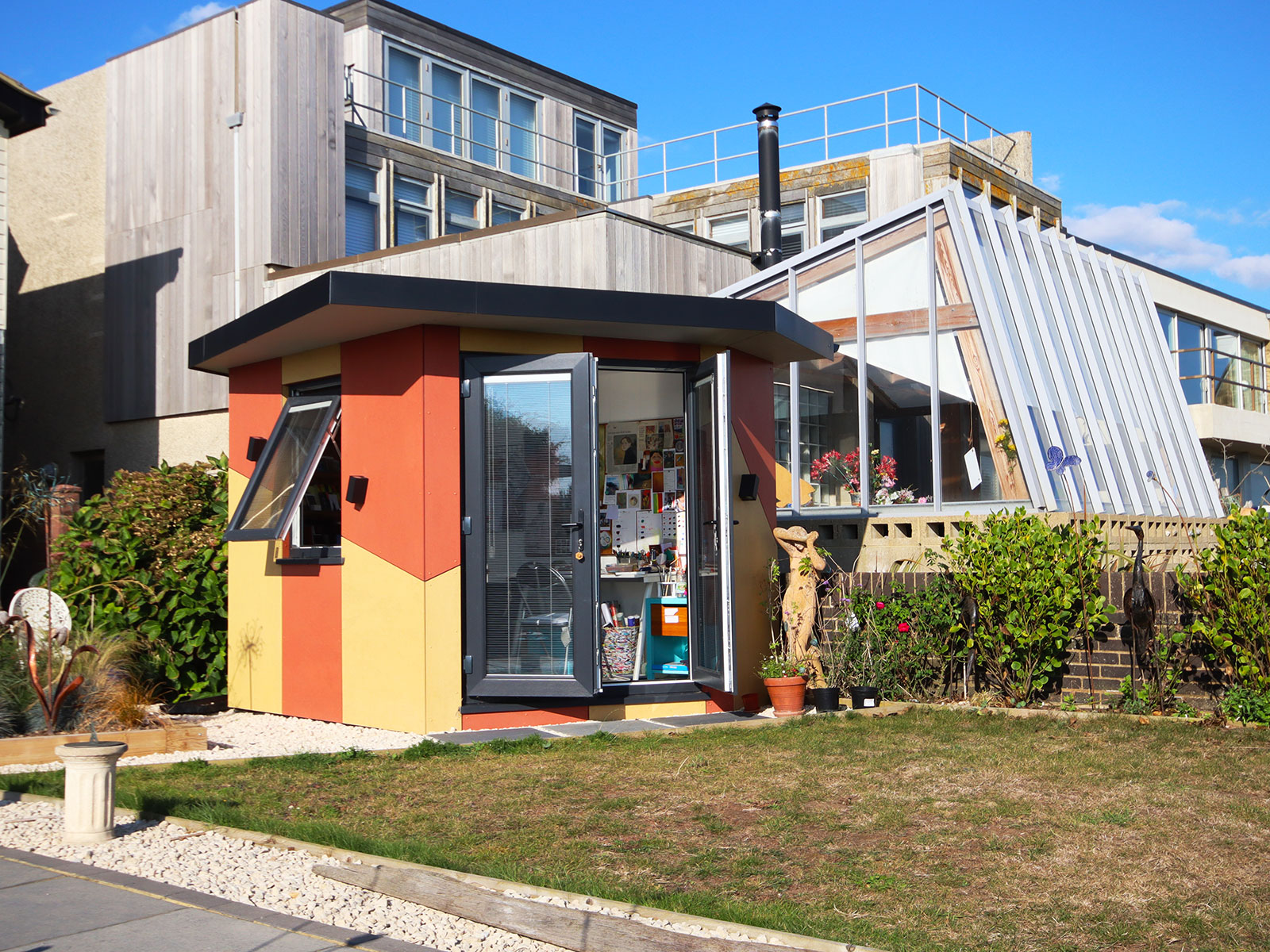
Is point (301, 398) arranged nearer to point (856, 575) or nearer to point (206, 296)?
point (856, 575)

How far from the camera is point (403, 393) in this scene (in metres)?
8.40

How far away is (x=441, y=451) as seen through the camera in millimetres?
8281

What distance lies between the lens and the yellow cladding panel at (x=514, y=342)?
27.5 ft

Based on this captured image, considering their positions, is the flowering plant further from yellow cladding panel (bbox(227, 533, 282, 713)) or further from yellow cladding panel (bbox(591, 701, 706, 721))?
yellow cladding panel (bbox(227, 533, 282, 713))

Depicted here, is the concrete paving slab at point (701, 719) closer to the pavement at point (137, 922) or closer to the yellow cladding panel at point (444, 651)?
the yellow cladding panel at point (444, 651)

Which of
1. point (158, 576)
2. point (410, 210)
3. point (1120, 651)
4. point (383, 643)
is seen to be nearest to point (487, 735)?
point (383, 643)

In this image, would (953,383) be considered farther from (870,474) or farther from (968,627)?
(968,627)

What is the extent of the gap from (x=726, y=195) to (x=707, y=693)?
14503 millimetres

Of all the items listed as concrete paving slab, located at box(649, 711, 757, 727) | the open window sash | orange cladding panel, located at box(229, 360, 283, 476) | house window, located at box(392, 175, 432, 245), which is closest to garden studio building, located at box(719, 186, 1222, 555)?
concrete paving slab, located at box(649, 711, 757, 727)

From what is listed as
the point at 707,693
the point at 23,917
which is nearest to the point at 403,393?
the point at 707,693

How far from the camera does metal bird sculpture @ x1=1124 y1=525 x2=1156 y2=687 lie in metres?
8.33

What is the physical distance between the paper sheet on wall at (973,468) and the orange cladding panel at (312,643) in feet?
19.4

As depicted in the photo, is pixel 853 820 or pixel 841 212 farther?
pixel 841 212

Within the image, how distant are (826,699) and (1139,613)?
7.59 feet
